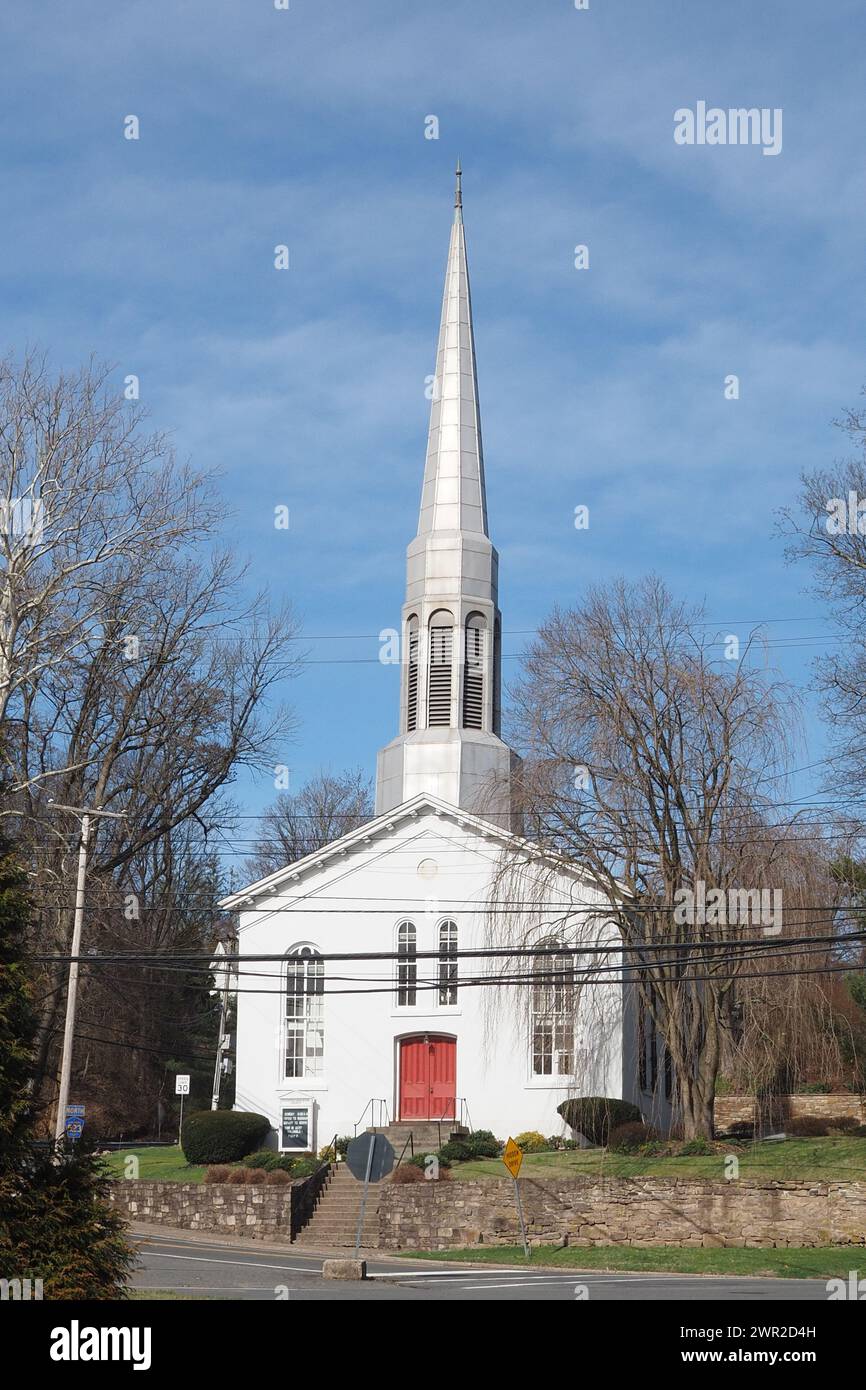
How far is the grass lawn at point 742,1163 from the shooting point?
31.7 metres

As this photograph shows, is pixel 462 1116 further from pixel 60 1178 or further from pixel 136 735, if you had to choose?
pixel 60 1178

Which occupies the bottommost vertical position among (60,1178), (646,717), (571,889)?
(60,1178)

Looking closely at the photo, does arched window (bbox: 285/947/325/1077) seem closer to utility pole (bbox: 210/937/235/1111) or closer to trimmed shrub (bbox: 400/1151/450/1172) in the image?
trimmed shrub (bbox: 400/1151/450/1172)

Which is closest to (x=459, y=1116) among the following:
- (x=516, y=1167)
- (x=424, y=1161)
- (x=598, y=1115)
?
(x=424, y=1161)

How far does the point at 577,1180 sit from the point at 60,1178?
20.7 meters

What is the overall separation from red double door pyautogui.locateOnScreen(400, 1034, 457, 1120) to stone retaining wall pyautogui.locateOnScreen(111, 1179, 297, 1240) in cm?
631

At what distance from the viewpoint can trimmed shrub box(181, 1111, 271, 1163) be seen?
38.6 metres

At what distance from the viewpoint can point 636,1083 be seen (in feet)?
133

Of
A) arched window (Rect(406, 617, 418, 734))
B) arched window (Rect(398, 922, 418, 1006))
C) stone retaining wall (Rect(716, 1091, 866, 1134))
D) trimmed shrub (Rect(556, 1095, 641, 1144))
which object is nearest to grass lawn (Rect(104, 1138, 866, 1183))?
trimmed shrub (Rect(556, 1095, 641, 1144))

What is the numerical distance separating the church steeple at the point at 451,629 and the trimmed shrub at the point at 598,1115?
9.51 m

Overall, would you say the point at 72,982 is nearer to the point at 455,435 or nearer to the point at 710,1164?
the point at 710,1164
